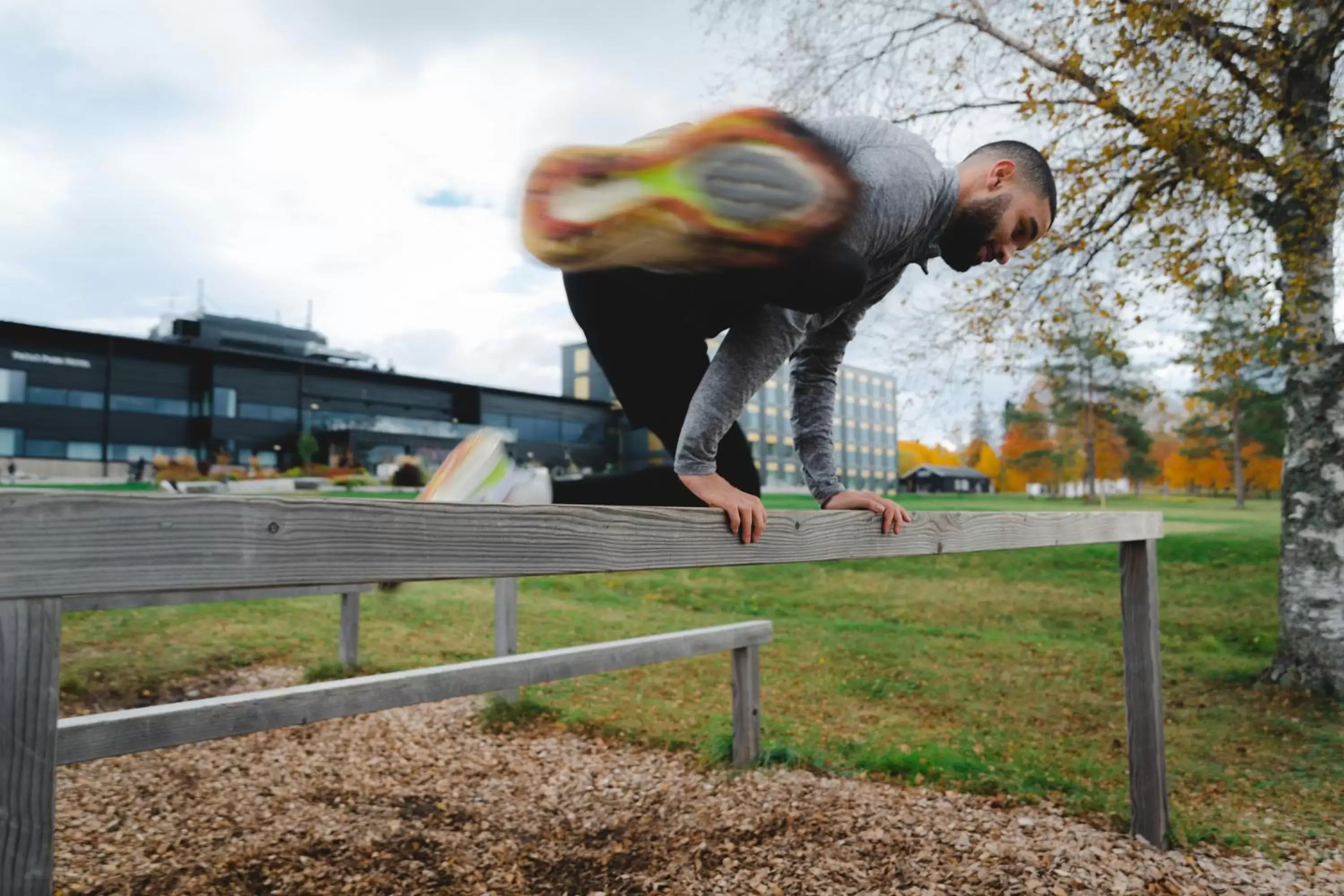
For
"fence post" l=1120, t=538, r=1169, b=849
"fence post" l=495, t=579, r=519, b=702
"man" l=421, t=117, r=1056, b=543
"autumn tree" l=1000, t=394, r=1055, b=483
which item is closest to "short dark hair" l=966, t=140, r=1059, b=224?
"man" l=421, t=117, r=1056, b=543

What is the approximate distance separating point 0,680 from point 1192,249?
7.84 m

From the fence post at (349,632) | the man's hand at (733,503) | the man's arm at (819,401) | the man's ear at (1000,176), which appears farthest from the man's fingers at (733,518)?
the fence post at (349,632)

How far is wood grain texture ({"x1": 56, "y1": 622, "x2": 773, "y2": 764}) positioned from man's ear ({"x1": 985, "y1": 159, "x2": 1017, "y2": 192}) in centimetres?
281

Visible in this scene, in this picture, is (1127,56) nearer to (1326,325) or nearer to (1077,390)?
(1326,325)

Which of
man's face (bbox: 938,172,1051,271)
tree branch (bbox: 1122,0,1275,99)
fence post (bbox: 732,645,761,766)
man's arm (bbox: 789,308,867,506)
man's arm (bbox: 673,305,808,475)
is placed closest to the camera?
man's arm (bbox: 673,305,808,475)

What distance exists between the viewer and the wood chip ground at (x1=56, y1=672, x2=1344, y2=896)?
3381 millimetres

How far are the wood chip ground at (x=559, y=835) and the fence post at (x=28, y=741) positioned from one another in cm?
252

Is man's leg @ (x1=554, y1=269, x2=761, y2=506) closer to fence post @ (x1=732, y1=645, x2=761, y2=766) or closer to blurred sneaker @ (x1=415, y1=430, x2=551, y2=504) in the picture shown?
blurred sneaker @ (x1=415, y1=430, x2=551, y2=504)

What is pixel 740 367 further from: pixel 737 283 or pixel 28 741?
pixel 28 741

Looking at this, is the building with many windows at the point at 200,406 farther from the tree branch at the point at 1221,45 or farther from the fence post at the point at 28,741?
the fence post at the point at 28,741

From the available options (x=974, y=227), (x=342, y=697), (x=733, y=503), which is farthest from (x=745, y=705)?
(x=974, y=227)

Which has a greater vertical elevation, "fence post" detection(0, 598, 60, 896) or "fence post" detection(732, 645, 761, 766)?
"fence post" detection(0, 598, 60, 896)

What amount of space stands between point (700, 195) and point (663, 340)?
740mm

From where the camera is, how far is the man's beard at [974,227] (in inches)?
75.6
